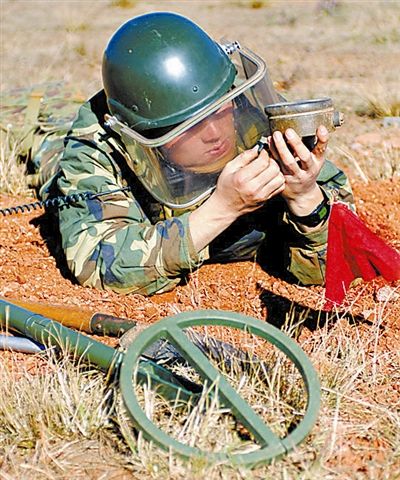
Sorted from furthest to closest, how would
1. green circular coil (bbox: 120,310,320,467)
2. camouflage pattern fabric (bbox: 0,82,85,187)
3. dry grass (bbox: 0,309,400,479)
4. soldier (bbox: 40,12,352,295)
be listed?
camouflage pattern fabric (bbox: 0,82,85,187) → soldier (bbox: 40,12,352,295) → dry grass (bbox: 0,309,400,479) → green circular coil (bbox: 120,310,320,467)

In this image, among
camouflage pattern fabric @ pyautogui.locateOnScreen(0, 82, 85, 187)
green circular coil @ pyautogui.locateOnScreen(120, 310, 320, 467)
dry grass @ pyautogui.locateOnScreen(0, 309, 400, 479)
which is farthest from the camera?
camouflage pattern fabric @ pyautogui.locateOnScreen(0, 82, 85, 187)

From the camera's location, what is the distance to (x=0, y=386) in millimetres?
2750

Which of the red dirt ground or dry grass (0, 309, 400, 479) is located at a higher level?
dry grass (0, 309, 400, 479)

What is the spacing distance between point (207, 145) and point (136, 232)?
50 centimetres

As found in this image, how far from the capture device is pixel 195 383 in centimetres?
280

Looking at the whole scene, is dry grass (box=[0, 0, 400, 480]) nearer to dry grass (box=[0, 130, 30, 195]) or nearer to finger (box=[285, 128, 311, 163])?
finger (box=[285, 128, 311, 163])

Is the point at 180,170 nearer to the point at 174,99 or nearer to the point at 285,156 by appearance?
the point at 174,99

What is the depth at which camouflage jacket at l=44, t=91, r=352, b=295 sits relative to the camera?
11.7ft

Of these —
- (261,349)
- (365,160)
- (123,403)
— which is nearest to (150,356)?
(261,349)

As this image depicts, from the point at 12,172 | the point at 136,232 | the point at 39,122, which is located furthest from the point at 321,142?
the point at 39,122

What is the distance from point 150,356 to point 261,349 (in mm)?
382

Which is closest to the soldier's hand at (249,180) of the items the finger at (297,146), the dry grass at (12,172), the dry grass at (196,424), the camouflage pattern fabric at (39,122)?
the finger at (297,146)

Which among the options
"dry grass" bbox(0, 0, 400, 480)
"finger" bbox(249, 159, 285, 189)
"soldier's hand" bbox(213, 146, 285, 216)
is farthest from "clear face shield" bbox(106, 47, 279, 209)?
"dry grass" bbox(0, 0, 400, 480)

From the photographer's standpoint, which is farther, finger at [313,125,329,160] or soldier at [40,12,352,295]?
soldier at [40,12,352,295]
